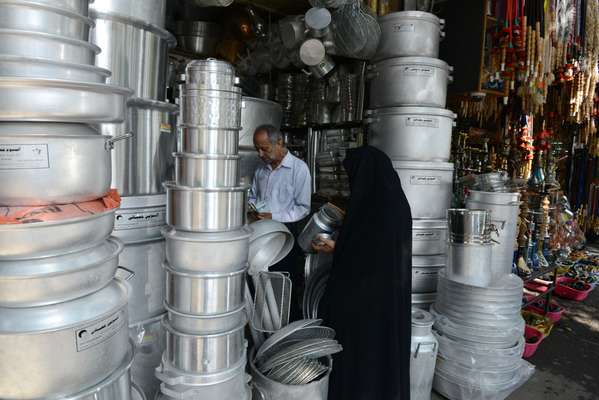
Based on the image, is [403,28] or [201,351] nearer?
[201,351]

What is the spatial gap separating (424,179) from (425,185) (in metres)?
0.04

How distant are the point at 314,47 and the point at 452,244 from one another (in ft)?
5.22

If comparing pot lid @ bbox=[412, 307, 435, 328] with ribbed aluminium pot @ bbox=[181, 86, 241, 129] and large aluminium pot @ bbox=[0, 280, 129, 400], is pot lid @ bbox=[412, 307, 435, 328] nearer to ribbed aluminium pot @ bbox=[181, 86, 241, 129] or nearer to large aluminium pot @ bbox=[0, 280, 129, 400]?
ribbed aluminium pot @ bbox=[181, 86, 241, 129]

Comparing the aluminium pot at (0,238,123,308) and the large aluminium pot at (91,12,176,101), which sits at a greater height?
the large aluminium pot at (91,12,176,101)

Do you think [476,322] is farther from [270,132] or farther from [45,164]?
[45,164]

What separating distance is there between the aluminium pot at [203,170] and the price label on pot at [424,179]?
1551mm

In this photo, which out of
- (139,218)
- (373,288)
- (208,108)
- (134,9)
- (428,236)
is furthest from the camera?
(428,236)

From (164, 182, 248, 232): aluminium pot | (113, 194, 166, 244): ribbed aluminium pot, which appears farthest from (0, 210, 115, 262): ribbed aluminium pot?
(113, 194, 166, 244): ribbed aluminium pot

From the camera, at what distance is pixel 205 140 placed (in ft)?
4.29

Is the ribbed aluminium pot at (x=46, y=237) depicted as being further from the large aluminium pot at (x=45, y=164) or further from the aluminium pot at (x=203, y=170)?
the aluminium pot at (x=203, y=170)

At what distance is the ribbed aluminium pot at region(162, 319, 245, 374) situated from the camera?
137cm

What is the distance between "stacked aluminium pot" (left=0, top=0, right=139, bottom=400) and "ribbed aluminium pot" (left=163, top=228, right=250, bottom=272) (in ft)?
1.12

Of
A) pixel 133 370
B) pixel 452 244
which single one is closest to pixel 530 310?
pixel 452 244

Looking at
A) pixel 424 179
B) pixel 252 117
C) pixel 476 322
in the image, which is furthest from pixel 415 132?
pixel 476 322
